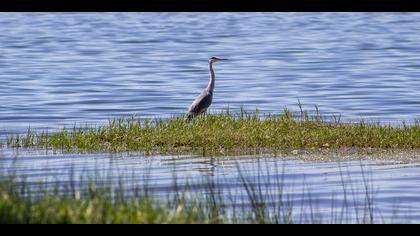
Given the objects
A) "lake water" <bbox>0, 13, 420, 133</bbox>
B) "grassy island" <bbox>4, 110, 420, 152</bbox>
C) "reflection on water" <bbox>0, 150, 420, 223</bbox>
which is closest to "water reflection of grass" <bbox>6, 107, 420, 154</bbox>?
"grassy island" <bbox>4, 110, 420, 152</bbox>

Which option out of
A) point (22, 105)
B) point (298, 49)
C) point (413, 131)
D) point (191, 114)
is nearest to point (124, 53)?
point (298, 49)

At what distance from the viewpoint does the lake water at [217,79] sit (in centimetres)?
1719

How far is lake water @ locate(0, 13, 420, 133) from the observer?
31.1m

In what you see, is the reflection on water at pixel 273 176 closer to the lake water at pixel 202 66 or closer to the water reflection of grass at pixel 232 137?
the water reflection of grass at pixel 232 137

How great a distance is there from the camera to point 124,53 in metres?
54.4

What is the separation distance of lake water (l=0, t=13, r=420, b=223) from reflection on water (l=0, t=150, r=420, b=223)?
0.12 ft

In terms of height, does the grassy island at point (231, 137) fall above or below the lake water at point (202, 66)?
above

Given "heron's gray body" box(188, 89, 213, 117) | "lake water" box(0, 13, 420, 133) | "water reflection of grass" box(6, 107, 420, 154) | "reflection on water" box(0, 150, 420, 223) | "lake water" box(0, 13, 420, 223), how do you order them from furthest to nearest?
"lake water" box(0, 13, 420, 133) → "heron's gray body" box(188, 89, 213, 117) → "water reflection of grass" box(6, 107, 420, 154) → "lake water" box(0, 13, 420, 223) → "reflection on water" box(0, 150, 420, 223)

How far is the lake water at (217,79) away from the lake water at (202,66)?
70 mm

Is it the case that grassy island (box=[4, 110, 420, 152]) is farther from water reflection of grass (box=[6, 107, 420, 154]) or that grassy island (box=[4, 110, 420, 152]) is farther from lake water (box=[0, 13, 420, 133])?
lake water (box=[0, 13, 420, 133])

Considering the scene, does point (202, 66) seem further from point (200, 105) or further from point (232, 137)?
point (232, 137)

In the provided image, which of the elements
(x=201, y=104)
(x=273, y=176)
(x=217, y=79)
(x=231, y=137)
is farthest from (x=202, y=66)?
(x=273, y=176)

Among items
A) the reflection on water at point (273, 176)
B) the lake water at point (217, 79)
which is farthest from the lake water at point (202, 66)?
the reflection on water at point (273, 176)
